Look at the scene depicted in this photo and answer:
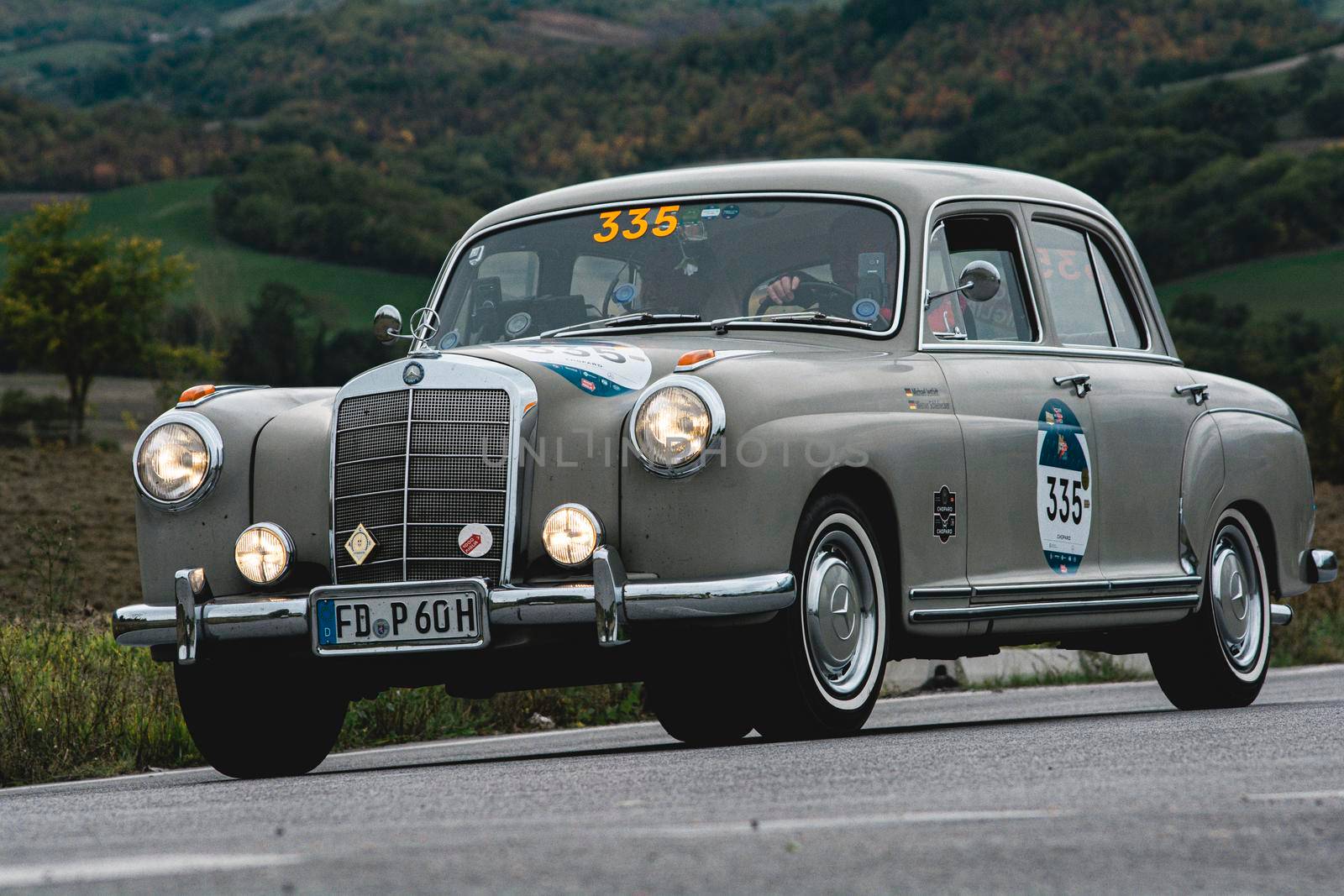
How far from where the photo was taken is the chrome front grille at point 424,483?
21.5ft

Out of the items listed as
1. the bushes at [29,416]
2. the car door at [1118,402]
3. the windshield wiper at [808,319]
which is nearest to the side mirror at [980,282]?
the windshield wiper at [808,319]

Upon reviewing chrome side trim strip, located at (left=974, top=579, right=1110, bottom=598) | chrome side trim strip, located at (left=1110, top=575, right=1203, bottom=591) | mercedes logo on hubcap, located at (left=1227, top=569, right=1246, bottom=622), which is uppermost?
chrome side trim strip, located at (left=974, top=579, right=1110, bottom=598)

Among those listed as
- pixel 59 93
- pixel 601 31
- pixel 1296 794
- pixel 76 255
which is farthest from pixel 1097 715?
pixel 601 31

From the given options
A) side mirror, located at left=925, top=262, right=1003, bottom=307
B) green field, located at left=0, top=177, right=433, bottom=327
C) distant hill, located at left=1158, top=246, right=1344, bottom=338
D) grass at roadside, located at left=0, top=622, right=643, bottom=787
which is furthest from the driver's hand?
distant hill, located at left=1158, top=246, right=1344, bottom=338

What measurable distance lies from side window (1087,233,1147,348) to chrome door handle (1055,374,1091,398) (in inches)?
32.8

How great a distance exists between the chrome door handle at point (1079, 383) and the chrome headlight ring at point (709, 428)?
7.66 feet

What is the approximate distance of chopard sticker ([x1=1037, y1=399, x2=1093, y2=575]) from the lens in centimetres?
790

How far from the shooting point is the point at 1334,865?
363cm

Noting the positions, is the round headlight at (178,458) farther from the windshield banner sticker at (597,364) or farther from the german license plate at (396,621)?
the windshield banner sticker at (597,364)

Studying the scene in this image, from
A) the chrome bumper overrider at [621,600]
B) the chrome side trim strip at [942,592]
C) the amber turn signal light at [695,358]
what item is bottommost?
the chrome side trim strip at [942,592]

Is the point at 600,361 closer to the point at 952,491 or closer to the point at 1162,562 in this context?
the point at 952,491

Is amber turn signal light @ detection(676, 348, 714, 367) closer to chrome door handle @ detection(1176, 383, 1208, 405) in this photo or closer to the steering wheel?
the steering wheel

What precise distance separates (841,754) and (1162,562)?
3128mm

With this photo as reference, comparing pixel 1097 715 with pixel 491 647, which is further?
pixel 1097 715
